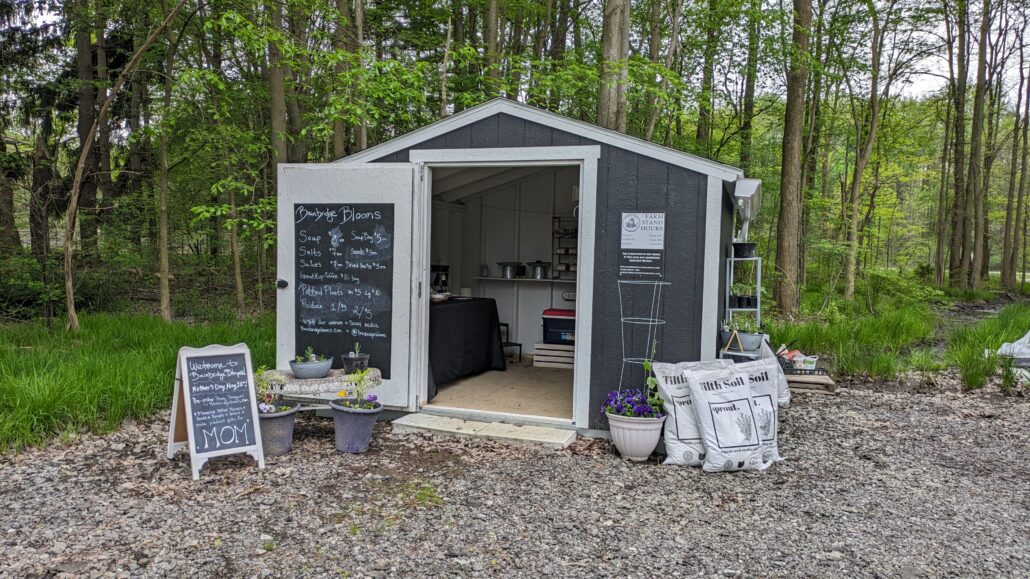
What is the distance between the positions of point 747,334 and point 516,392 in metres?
1.94

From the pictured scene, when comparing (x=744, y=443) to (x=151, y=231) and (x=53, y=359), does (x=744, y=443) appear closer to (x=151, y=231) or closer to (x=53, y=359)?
(x=53, y=359)

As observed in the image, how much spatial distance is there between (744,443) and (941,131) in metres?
21.1

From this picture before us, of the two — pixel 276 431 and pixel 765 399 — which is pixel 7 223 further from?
pixel 765 399


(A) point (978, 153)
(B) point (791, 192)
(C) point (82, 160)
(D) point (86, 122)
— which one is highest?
(A) point (978, 153)

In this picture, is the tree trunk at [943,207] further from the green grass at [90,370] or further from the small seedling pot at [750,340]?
the green grass at [90,370]

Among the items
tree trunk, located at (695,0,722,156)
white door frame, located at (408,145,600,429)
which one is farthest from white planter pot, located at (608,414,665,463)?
tree trunk, located at (695,0,722,156)

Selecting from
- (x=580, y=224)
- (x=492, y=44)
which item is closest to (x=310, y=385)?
(x=580, y=224)

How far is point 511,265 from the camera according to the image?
739 cm

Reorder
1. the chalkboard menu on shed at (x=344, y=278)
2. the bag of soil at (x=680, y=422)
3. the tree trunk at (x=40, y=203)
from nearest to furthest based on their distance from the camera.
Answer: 1. the bag of soil at (x=680, y=422)
2. the chalkboard menu on shed at (x=344, y=278)
3. the tree trunk at (x=40, y=203)

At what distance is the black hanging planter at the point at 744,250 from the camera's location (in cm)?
481

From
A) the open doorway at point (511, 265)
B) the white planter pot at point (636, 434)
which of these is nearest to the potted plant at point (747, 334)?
the white planter pot at point (636, 434)

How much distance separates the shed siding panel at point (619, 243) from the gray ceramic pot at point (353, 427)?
58.0 inches

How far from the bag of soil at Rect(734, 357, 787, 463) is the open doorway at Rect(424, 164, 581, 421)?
2.22 meters

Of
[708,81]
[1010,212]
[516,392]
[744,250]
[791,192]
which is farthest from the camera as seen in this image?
[1010,212]
